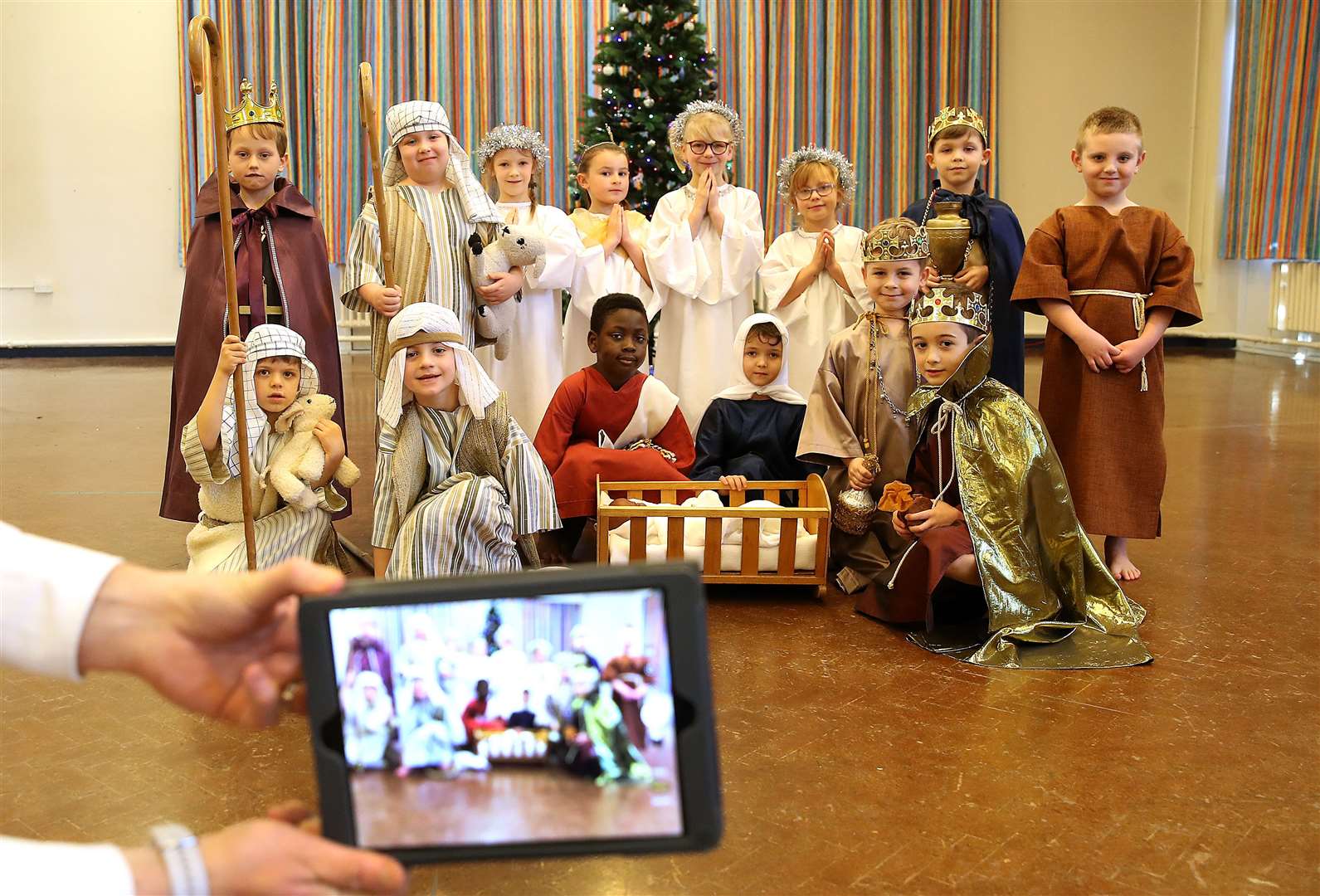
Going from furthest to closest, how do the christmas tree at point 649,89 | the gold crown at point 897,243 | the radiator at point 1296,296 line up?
the radiator at point 1296,296, the christmas tree at point 649,89, the gold crown at point 897,243

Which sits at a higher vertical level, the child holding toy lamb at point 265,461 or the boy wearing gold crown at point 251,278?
the boy wearing gold crown at point 251,278

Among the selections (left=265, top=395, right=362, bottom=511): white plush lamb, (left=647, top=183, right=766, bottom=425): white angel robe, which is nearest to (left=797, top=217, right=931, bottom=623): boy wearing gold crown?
(left=647, top=183, right=766, bottom=425): white angel robe

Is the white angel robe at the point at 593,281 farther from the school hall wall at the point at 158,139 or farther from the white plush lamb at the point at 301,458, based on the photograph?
the school hall wall at the point at 158,139

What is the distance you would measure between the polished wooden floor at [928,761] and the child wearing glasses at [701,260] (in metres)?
1.55

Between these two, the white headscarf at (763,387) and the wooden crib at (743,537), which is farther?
the white headscarf at (763,387)

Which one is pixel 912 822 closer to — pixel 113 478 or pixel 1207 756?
pixel 1207 756

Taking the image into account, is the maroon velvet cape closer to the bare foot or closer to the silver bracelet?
the bare foot

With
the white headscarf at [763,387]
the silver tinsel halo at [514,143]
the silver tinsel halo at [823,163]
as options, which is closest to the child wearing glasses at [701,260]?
the silver tinsel halo at [823,163]

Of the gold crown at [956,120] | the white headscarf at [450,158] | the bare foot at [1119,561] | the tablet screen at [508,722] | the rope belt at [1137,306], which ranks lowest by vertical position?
the bare foot at [1119,561]

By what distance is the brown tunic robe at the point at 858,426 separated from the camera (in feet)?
11.7

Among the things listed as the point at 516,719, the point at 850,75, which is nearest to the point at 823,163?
the point at 516,719

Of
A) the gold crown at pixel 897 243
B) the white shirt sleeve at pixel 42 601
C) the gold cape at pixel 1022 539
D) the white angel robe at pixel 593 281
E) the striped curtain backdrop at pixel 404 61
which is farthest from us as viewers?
the striped curtain backdrop at pixel 404 61

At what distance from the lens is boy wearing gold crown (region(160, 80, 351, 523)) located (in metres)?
3.67

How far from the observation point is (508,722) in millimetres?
1032
